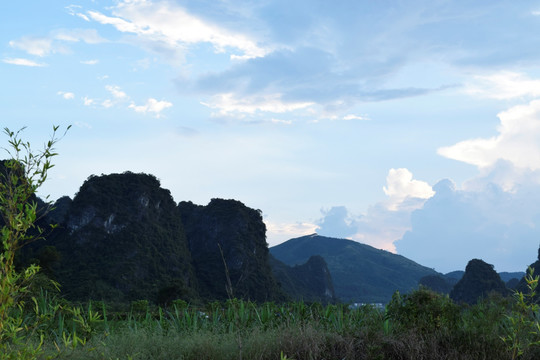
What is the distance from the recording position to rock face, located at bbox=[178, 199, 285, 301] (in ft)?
330

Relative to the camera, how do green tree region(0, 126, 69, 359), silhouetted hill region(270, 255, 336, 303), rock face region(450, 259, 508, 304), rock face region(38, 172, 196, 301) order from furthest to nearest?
silhouetted hill region(270, 255, 336, 303), rock face region(450, 259, 508, 304), rock face region(38, 172, 196, 301), green tree region(0, 126, 69, 359)

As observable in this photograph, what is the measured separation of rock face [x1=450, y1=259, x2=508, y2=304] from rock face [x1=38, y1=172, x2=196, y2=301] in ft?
179

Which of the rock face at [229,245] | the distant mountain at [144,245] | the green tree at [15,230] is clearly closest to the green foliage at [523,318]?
the green tree at [15,230]

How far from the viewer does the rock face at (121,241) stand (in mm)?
76750

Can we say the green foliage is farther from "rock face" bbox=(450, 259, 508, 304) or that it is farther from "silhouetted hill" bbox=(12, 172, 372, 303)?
"rock face" bbox=(450, 259, 508, 304)

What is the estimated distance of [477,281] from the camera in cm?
9681

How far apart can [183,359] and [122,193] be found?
90.1 metres

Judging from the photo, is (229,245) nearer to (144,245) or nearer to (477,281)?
(144,245)

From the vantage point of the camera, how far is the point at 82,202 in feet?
285

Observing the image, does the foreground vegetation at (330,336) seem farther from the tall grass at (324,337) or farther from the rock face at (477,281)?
the rock face at (477,281)

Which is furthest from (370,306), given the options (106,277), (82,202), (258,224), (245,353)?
(258,224)

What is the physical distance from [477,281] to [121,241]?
2762 inches

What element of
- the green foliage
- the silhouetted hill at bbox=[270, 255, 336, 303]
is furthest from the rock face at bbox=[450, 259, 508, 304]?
the green foliage

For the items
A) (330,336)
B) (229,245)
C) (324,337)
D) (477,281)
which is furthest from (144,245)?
(324,337)
